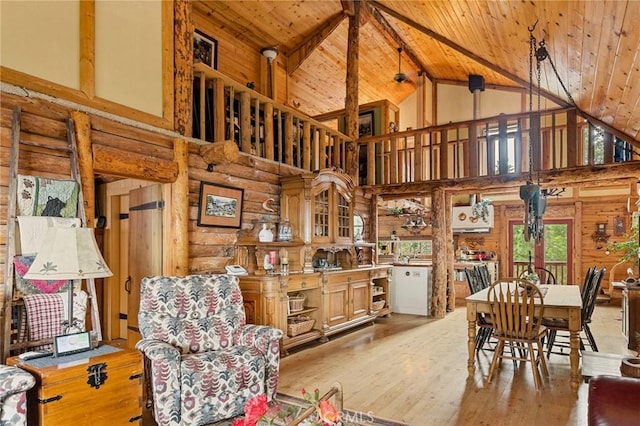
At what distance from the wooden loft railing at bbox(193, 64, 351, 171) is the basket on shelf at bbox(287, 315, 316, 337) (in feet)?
6.89

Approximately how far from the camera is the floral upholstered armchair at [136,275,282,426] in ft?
9.04

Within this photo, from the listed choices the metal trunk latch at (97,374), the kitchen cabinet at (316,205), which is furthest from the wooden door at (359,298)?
the metal trunk latch at (97,374)

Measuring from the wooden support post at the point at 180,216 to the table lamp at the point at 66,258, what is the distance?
1.63 meters

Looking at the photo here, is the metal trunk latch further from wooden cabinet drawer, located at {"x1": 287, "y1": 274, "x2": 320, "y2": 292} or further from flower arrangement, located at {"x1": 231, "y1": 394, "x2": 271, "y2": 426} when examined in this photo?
wooden cabinet drawer, located at {"x1": 287, "y1": 274, "x2": 320, "y2": 292}

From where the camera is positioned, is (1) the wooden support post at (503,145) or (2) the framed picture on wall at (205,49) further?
(1) the wooden support post at (503,145)

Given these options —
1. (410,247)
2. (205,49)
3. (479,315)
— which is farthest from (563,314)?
(410,247)

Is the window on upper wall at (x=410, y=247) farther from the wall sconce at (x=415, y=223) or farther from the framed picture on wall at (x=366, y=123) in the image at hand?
the framed picture on wall at (x=366, y=123)

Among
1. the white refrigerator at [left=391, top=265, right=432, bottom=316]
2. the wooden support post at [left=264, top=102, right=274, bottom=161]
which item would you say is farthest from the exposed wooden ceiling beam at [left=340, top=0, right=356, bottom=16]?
the white refrigerator at [left=391, top=265, right=432, bottom=316]

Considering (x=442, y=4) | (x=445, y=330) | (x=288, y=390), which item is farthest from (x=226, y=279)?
(x=442, y=4)

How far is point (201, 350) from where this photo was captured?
3.25 m

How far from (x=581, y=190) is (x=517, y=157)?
3817 mm

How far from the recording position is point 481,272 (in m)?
5.11

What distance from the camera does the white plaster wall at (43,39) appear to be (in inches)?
117

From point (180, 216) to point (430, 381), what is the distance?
2877 millimetres
